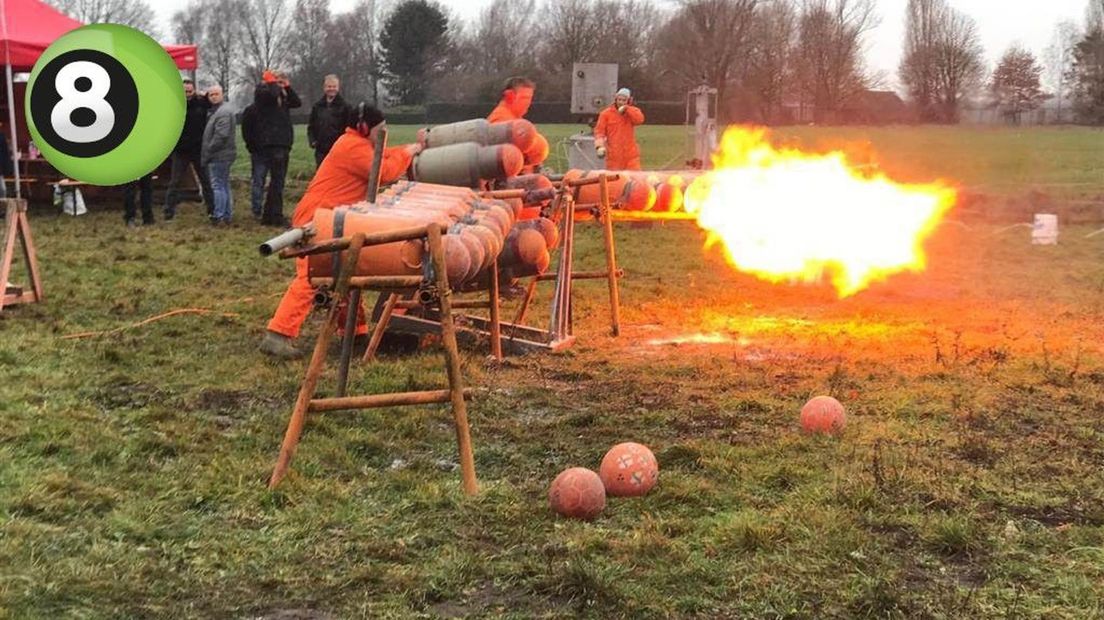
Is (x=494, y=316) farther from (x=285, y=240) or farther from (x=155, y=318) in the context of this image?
(x=155, y=318)

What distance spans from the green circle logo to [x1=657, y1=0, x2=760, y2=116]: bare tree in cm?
2668

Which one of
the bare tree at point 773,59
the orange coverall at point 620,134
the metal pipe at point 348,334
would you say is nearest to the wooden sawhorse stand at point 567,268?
the metal pipe at point 348,334

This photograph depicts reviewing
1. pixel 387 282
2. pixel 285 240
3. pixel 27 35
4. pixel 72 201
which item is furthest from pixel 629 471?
pixel 72 201

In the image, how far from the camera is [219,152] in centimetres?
1563

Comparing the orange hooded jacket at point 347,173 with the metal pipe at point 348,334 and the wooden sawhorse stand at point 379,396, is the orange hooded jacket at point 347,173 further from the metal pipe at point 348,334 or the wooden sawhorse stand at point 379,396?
the wooden sawhorse stand at point 379,396

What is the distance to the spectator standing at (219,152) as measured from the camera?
15594 mm

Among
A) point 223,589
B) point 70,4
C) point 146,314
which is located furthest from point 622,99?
point 70,4

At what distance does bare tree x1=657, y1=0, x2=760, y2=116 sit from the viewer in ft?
121

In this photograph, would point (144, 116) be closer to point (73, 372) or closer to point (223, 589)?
point (73, 372)

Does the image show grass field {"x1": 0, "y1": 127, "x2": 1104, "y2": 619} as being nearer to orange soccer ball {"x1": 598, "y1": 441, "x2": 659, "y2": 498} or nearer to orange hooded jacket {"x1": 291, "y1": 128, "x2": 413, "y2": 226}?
orange soccer ball {"x1": 598, "y1": 441, "x2": 659, "y2": 498}

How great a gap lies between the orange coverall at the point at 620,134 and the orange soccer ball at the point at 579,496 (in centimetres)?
1093

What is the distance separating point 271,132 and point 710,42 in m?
26.4

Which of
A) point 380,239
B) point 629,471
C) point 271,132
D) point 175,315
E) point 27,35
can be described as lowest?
point 629,471

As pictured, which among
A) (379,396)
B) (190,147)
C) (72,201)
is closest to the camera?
(379,396)
